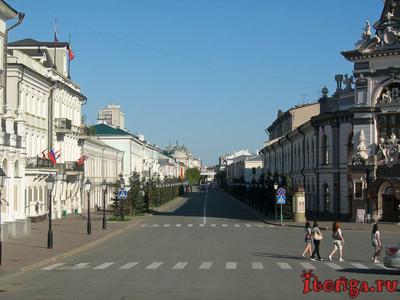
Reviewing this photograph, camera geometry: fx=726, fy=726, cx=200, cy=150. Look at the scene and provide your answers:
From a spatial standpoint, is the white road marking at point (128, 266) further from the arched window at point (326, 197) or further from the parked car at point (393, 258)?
the arched window at point (326, 197)

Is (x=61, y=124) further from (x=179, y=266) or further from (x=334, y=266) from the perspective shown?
(x=334, y=266)

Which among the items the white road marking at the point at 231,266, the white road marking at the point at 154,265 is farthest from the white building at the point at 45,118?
the white road marking at the point at 231,266

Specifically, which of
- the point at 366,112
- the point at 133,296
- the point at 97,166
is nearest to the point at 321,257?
the point at 133,296

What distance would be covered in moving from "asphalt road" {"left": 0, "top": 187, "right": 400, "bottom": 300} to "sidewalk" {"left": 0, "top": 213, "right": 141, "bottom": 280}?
0.66 metres

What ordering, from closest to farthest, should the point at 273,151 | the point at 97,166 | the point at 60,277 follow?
the point at 60,277 → the point at 97,166 → the point at 273,151

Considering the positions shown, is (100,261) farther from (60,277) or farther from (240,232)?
(240,232)

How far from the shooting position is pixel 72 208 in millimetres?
72500

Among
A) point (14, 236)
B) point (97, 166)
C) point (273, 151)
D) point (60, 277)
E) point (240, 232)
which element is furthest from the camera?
point (273, 151)

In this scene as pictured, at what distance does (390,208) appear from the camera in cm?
5631

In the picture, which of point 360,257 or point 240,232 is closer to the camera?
point 360,257

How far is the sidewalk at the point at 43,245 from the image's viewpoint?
26367 mm

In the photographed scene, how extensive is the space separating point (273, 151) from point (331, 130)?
1961 inches

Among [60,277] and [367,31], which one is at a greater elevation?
[367,31]

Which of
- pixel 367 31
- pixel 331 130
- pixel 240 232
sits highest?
pixel 367 31
